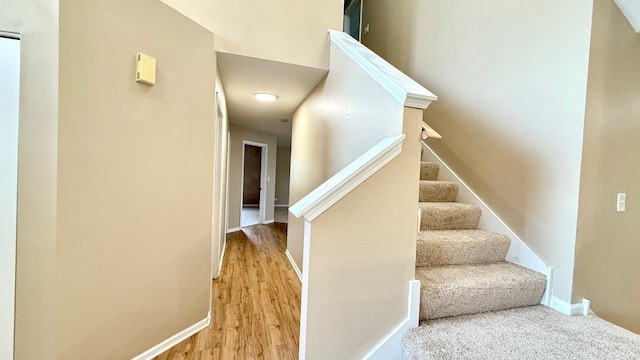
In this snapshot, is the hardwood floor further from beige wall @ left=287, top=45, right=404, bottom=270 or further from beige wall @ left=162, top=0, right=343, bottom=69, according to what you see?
beige wall @ left=162, top=0, right=343, bottom=69

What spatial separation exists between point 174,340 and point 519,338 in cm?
205

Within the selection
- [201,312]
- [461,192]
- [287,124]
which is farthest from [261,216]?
[461,192]

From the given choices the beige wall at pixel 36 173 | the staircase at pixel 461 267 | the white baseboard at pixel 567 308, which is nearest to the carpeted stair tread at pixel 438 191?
the staircase at pixel 461 267

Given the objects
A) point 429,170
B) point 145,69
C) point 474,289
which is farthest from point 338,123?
point 474,289

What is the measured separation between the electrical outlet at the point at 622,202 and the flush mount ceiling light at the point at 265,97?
3025 mm

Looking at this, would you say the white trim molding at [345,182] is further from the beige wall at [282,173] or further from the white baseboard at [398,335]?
the beige wall at [282,173]

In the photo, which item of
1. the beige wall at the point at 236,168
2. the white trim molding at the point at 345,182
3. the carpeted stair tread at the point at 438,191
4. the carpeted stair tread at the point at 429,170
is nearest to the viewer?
the white trim molding at the point at 345,182

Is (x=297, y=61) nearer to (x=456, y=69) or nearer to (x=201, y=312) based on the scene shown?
(x=456, y=69)

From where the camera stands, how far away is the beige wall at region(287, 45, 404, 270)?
165cm

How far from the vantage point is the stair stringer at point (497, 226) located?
173 centimetres

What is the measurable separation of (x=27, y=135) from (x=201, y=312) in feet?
4.87

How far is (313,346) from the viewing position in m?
1.22

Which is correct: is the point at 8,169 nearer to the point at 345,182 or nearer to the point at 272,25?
the point at 345,182

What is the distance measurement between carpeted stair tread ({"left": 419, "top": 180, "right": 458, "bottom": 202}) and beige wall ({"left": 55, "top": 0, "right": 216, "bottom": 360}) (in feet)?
5.82
